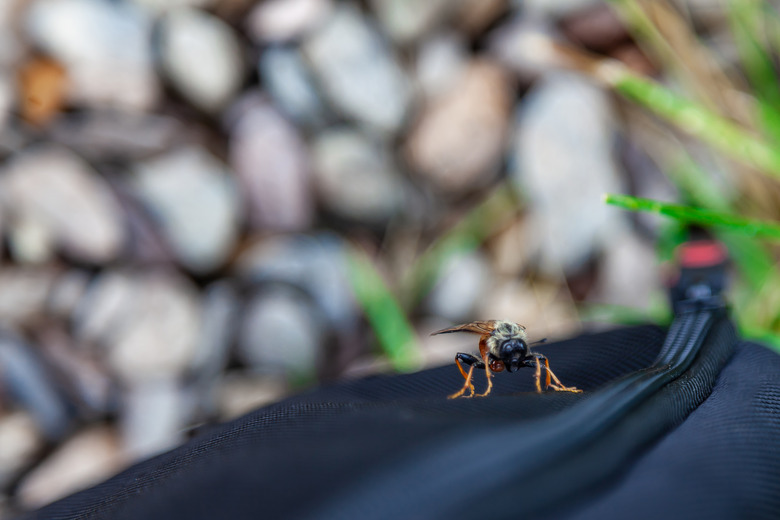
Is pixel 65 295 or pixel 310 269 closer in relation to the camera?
pixel 65 295

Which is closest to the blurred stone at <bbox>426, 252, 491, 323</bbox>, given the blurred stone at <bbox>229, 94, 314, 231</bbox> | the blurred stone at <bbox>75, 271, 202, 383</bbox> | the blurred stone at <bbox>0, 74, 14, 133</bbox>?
the blurred stone at <bbox>229, 94, 314, 231</bbox>

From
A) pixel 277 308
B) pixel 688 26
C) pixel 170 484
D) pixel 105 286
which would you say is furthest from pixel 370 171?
pixel 170 484

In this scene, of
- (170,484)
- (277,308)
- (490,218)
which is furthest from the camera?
(490,218)

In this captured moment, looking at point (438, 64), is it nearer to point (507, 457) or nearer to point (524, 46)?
point (524, 46)

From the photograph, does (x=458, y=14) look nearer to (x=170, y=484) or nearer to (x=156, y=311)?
(x=156, y=311)

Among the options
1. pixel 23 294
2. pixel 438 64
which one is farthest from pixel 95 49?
pixel 438 64

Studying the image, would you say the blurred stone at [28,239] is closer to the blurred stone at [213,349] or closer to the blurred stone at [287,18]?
the blurred stone at [213,349]

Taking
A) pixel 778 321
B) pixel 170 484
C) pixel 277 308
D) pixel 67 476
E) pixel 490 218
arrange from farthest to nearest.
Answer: pixel 490 218 < pixel 277 308 < pixel 67 476 < pixel 778 321 < pixel 170 484
